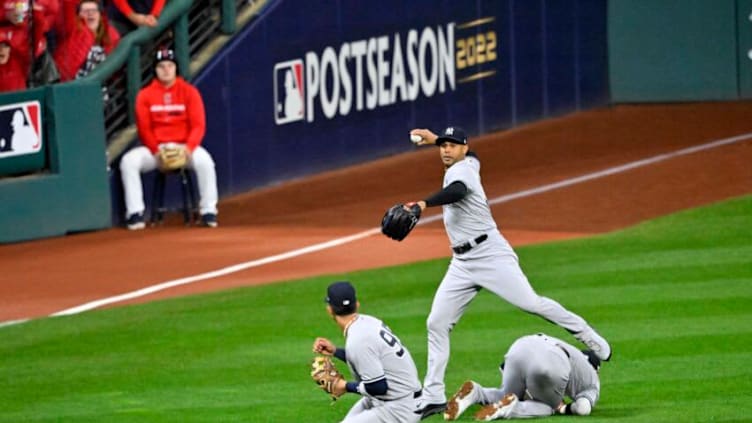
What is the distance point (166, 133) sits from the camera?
17.0 meters

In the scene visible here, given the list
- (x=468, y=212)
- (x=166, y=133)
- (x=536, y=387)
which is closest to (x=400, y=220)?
(x=468, y=212)

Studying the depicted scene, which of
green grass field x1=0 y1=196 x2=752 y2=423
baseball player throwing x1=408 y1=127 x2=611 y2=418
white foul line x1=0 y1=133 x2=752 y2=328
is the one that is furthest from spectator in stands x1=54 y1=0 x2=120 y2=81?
baseball player throwing x1=408 y1=127 x2=611 y2=418

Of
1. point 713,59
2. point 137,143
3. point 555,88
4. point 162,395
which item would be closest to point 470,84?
point 555,88

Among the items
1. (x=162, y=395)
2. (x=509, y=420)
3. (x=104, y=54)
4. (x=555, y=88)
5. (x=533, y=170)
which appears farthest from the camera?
(x=555, y=88)

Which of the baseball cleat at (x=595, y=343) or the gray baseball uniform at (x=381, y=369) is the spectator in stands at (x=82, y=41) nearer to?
the baseball cleat at (x=595, y=343)

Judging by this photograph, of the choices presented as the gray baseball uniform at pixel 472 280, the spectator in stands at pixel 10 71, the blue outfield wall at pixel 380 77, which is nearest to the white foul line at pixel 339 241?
the blue outfield wall at pixel 380 77

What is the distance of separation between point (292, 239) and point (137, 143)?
86.4 inches

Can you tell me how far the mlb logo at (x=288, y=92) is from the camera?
19344 millimetres

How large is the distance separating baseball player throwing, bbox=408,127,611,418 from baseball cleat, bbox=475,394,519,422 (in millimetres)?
390

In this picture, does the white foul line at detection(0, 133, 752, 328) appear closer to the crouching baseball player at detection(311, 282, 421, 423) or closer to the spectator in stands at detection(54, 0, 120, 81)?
the spectator in stands at detection(54, 0, 120, 81)

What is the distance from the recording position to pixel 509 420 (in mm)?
9281

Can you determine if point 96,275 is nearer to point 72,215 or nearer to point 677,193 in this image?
point 72,215

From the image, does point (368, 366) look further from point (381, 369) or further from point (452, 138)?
point (452, 138)

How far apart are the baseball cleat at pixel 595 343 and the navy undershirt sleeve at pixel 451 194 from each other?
1.06 meters
